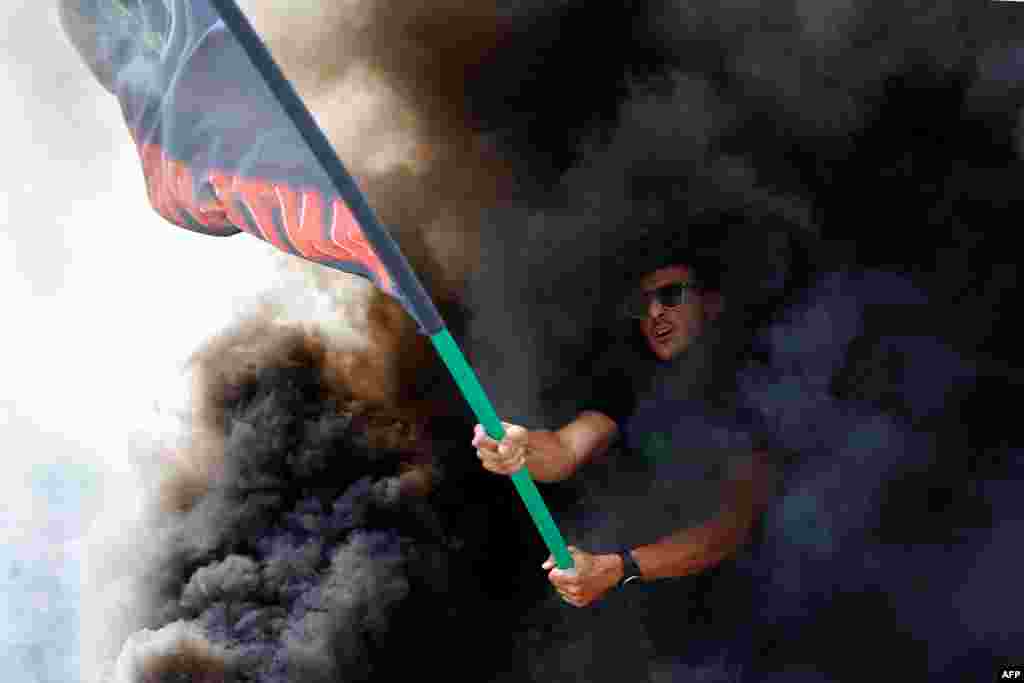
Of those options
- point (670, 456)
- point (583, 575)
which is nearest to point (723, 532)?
point (670, 456)

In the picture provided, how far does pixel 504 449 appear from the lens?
124 inches

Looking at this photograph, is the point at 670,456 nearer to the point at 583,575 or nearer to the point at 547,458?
the point at 547,458

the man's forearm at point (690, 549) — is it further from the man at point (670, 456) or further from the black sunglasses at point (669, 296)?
the black sunglasses at point (669, 296)

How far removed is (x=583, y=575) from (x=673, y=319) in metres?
1.38

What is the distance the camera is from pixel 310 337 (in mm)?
5520

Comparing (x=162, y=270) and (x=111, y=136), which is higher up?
(x=111, y=136)

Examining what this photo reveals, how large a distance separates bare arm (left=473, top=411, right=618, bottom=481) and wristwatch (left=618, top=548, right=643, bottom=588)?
1.28 ft

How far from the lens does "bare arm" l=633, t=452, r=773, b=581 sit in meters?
4.16

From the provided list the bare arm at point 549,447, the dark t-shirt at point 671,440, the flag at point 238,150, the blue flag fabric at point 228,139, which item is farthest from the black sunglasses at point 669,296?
the blue flag fabric at point 228,139

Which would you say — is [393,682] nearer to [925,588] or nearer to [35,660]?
[35,660]

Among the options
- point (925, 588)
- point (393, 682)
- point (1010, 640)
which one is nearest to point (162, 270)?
point (393, 682)

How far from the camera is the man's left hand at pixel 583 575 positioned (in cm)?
362

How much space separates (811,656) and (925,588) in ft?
1.97

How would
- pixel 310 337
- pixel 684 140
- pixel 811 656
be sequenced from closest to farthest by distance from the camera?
pixel 811 656
pixel 684 140
pixel 310 337
